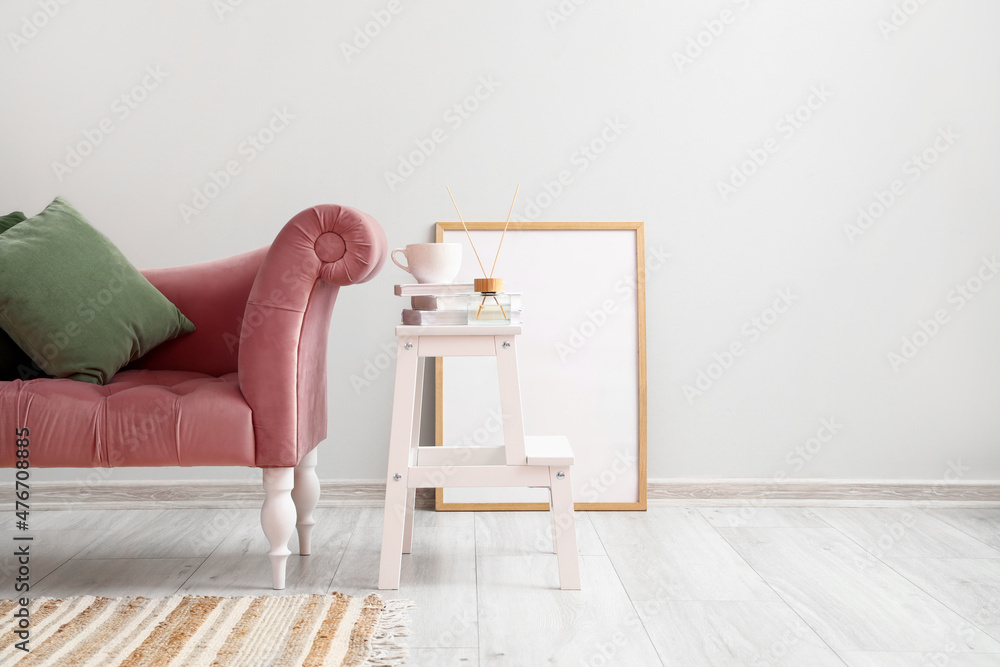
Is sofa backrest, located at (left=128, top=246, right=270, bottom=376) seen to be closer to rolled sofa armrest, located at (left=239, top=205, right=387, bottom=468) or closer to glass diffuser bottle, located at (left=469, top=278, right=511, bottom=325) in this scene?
rolled sofa armrest, located at (left=239, top=205, right=387, bottom=468)

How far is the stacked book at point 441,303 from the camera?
1847mm

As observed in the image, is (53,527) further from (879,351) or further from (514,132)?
(879,351)

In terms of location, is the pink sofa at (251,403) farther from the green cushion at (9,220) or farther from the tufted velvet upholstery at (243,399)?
the green cushion at (9,220)

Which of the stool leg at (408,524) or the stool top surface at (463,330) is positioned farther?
the stool leg at (408,524)

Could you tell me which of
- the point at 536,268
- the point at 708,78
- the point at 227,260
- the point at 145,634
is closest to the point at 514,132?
the point at 536,268

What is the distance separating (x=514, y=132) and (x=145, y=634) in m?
1.76

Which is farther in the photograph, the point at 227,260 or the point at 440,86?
the point at 440,86

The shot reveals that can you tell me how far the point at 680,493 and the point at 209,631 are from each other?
156 cm

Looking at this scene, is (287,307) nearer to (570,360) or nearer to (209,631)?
(209,631)

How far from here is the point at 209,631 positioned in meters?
1.54

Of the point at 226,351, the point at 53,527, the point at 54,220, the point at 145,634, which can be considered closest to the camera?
the point at 145,634

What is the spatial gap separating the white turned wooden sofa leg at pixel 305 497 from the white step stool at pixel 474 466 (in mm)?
359

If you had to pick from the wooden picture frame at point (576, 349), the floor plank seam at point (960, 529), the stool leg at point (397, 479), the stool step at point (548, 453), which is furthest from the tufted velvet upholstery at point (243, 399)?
the floor plank seam at point (960, 529)

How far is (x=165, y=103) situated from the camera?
8.20 ft
